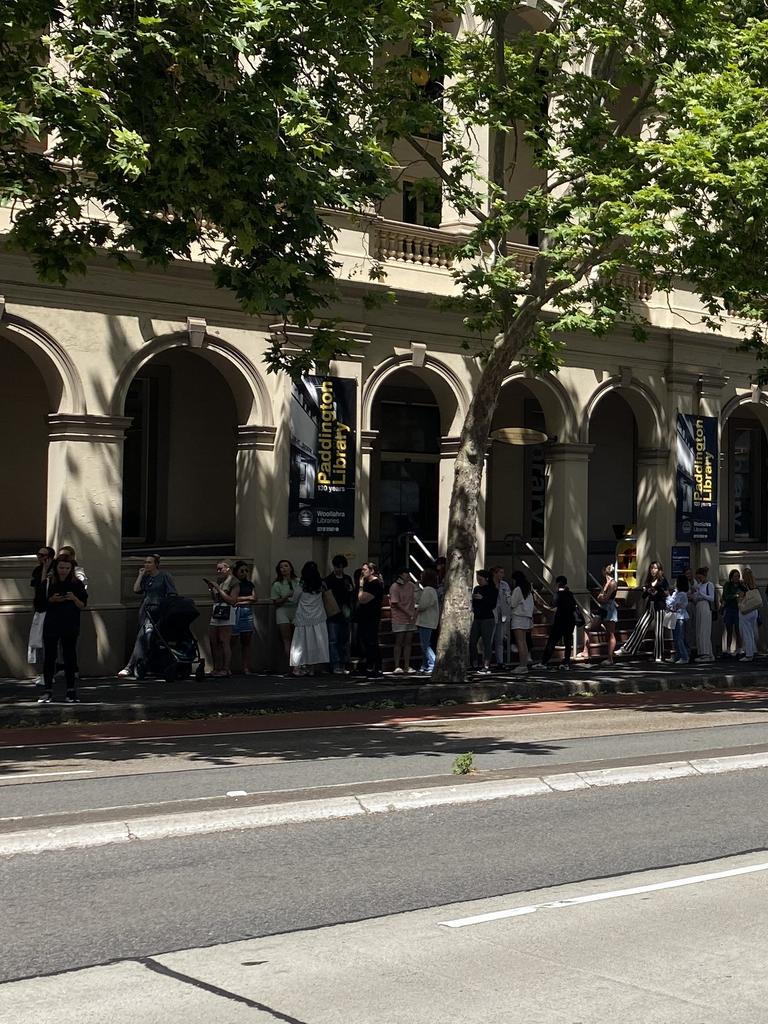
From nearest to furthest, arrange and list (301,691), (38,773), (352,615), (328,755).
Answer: (38,773) → (328,755) → (301,691) → (352,615)

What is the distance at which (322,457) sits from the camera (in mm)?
23438

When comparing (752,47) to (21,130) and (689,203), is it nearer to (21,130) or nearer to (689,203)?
(689,203)

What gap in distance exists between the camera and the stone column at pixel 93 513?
2062 cm

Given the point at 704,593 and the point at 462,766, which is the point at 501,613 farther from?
the point at 462,766

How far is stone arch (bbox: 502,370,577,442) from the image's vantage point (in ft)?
88.7

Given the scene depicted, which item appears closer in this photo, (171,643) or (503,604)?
(171,643)

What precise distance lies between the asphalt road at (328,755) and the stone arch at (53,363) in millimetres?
7055

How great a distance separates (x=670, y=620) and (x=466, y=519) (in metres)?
7.98

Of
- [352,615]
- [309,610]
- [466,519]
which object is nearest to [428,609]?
[352,615]

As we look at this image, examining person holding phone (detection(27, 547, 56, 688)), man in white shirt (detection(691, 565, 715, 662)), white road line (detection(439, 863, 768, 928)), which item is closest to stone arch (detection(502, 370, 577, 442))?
man in white shirt (detection(691, 565, 715, 662))

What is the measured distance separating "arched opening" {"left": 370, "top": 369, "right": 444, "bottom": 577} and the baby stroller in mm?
8118

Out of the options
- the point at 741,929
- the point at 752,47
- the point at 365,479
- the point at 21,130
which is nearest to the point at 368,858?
the point at 741,929

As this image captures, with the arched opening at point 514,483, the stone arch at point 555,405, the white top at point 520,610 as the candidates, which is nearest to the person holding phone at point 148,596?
the white top at point 520,610

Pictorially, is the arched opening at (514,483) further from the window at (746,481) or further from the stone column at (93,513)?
the stone column at (93,513)
